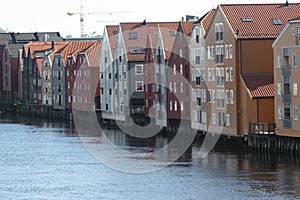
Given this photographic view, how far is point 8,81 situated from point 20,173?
111 metres

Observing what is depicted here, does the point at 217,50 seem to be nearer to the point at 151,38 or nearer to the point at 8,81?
the point at 151,38

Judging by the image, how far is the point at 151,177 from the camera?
62.9 m

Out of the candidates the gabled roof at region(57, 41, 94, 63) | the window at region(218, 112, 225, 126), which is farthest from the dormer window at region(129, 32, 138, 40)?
the window at region(218, 112, 225, 126)

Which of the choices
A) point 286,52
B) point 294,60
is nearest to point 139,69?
point 286,52

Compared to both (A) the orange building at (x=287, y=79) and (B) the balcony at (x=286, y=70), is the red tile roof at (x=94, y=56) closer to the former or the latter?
(A) the orange building at (x=287, y=79)

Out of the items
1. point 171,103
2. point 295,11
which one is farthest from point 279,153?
point 171,103

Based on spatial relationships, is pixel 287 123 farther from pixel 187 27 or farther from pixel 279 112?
pixel 187 27

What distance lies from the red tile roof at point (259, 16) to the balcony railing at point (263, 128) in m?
7.55

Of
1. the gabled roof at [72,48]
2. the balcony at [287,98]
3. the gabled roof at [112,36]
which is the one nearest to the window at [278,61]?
the balcony at [287,98]

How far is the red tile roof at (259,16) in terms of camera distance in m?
78.2

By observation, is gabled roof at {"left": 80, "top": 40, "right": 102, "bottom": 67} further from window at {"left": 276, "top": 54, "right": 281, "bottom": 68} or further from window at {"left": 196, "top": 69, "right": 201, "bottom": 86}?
window at {"left": 276, "top": 54, "right": 281, "bottom": 68}

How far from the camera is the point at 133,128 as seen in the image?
4225 inches

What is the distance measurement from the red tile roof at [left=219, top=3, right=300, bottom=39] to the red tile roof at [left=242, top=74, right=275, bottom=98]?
2982mm

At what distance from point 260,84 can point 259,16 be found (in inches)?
250
